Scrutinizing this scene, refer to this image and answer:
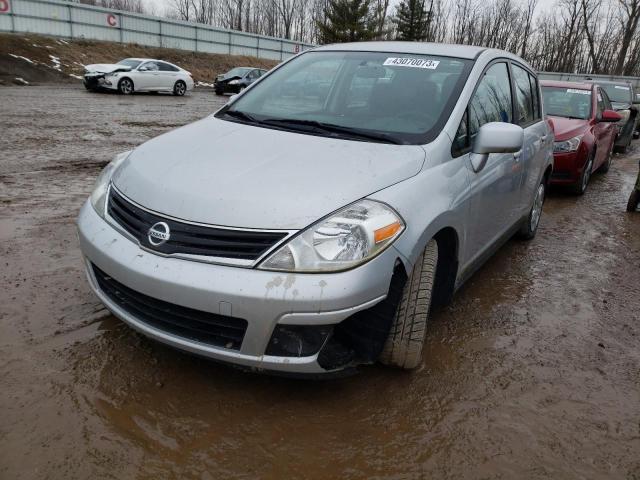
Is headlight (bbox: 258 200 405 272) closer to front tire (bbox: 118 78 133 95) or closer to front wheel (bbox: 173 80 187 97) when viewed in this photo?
front tire (bbox: 118 78 133 95)

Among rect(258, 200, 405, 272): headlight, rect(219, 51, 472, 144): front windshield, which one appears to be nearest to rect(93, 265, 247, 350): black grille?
rect(258, 200, 405, 272): headlight

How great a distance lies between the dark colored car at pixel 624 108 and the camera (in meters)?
12.0

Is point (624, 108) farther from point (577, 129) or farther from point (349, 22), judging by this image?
point (349, 22)

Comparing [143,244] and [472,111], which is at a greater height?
[472,111]

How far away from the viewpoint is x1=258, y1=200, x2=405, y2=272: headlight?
2145mm

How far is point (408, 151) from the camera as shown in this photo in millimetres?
2738

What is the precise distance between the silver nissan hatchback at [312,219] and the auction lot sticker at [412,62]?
14mm

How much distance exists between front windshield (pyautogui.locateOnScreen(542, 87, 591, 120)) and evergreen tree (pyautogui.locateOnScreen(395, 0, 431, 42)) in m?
39.8

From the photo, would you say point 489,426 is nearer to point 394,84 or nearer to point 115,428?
point 115,428

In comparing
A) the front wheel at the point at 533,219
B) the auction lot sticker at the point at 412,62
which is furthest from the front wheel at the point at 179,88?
the auction lot sticker at the point at 412,62

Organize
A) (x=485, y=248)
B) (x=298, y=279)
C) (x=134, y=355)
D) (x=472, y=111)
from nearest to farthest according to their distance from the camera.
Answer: (x=298, y=279), (x=134, y=355), (x=472, y=111), (x=485, y=248)

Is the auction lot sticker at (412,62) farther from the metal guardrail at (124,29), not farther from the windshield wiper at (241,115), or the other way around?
the metal guardrail at (124,29)

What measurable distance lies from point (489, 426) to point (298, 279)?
45.3 inches

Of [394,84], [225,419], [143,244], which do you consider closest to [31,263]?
[143,244]
